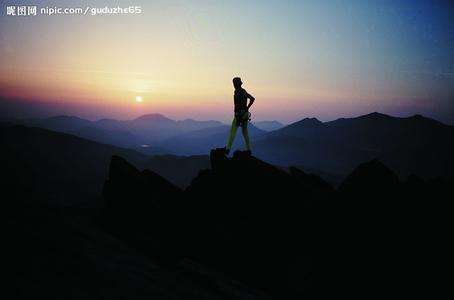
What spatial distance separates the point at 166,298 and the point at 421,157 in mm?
160609

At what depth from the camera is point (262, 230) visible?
9.95 m

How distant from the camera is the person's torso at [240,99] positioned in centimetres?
1074

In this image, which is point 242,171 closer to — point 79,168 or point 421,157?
point 79,168

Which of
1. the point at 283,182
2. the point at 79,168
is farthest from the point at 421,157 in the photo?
the point at 283,182

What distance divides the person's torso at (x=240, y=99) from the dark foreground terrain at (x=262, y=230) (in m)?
1.89

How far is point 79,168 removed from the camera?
96.8 metres

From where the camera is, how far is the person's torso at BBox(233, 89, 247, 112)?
10.7 metres

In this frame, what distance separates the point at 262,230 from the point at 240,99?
15.6 ft

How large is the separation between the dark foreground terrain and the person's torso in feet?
6.22

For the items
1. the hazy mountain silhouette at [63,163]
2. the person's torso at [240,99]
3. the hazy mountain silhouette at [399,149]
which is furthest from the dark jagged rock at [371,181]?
the hazy mountain silhouette at [399,149]

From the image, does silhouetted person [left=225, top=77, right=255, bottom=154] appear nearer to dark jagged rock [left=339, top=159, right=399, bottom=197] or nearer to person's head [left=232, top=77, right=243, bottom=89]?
Result: person's head [left=232, top=77, right=243, bottom=89]

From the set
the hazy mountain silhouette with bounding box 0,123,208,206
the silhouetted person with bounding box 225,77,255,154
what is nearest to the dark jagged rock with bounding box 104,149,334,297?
the silhouetted person with bounding box 225,77,255,154

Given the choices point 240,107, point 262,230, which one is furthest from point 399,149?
point 262,230

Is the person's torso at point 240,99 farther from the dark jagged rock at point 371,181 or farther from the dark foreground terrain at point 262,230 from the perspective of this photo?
the dark jagged rock at point 371,181
